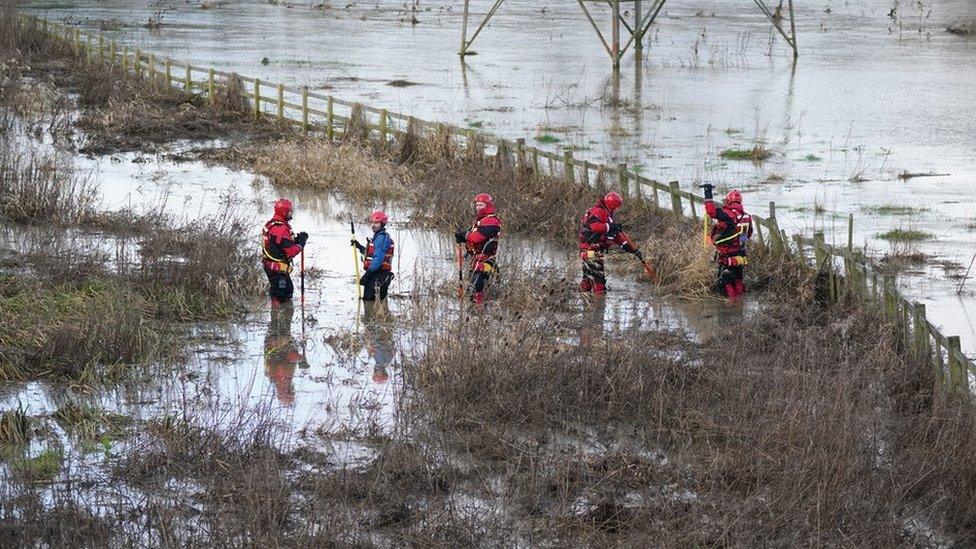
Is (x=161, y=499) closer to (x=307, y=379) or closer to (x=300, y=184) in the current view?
(x=307, y=379)

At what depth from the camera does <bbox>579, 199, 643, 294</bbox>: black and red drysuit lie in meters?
14.4

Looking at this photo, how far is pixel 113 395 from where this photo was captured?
10758mm

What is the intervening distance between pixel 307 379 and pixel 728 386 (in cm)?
368

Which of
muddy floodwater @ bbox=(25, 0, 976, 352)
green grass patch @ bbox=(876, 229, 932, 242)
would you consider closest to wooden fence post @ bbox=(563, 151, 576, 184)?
muddy floodwater @ bbox=(25, 0, 976, 352)

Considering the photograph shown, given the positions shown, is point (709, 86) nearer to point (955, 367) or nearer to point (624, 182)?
point (624, 182)

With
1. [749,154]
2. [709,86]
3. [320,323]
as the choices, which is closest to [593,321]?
[320,323]

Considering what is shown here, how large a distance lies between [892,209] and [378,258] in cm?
1042

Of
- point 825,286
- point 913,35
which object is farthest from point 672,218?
point 913,35

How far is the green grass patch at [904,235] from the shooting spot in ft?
60.8

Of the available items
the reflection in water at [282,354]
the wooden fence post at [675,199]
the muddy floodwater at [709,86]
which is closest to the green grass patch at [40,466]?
the reflection in water at [282,354]

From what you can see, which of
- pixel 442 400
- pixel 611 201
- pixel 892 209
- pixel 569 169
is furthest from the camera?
pixel 892 209

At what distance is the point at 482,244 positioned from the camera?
45.9 feet

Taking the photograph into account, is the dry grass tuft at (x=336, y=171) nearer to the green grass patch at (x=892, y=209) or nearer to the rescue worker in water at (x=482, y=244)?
the rescue worker in water at (x=482, y=244)

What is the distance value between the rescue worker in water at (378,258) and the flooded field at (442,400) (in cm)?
27
